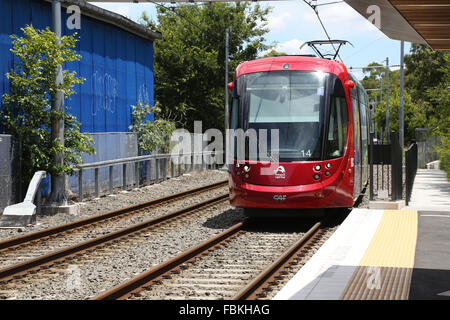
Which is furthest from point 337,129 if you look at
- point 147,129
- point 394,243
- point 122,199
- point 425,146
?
point 425,146

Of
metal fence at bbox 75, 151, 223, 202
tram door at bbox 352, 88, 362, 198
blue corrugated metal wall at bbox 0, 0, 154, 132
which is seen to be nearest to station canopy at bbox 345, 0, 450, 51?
tram door at bbox 352, 88, 362, 198

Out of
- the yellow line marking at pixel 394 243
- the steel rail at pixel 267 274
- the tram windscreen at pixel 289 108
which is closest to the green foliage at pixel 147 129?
the tram windscreen at pixel 289 108

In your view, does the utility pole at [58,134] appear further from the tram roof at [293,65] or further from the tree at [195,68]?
the tree at [195,68]

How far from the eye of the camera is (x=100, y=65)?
2303cm

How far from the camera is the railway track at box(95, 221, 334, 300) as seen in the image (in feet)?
27.0

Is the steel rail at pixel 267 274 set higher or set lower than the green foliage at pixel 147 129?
lower

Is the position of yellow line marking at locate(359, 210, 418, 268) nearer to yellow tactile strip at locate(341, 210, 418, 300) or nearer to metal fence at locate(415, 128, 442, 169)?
yellow tactile strip at locate(341, 210, 418, 300)

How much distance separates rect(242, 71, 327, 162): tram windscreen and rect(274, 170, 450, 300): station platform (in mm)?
1803

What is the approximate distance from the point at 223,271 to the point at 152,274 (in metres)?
1.12

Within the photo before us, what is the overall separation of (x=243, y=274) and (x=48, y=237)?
4.90 metres

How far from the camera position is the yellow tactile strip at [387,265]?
7395 mm

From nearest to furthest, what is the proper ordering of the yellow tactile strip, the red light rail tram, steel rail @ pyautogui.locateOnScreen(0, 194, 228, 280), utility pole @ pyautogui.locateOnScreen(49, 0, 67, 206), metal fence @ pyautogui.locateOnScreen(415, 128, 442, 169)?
1. the yellow tactile strip
2. steel rail @ pyautogui.locateOnScreen(0, 194, 228, 280)
3. the red light rail tram
4. utility pole @ pyautogui.locateOnScreen(49, 0, 67, 206)
5. metal fence @ pyautogui.locateOnScreen(415, 128, 442, 169)

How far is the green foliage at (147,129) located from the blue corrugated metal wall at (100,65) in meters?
0.38
